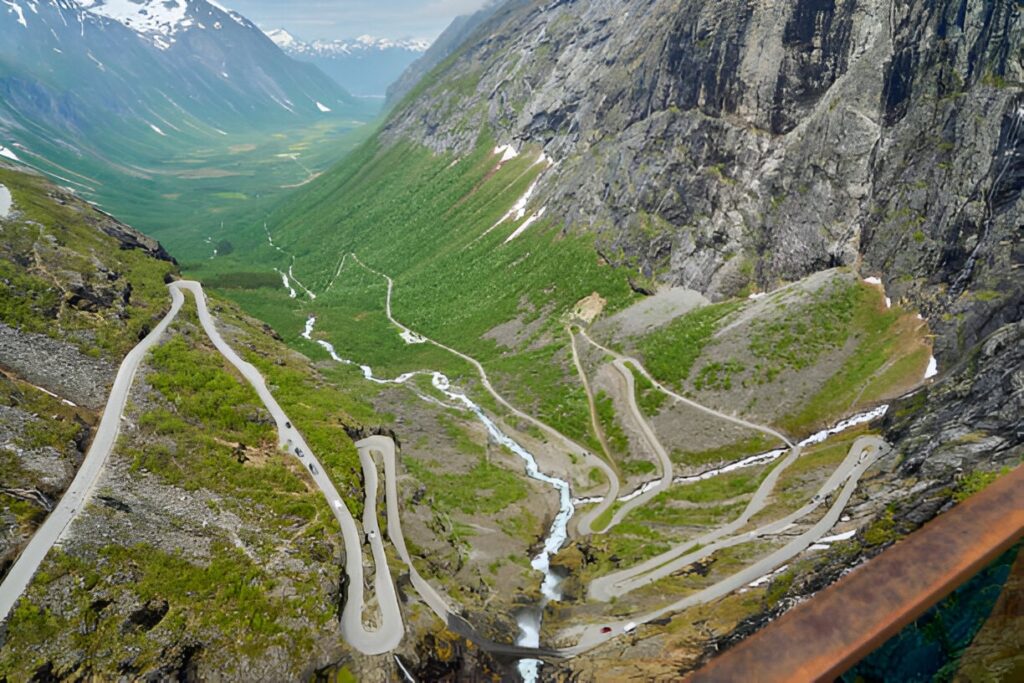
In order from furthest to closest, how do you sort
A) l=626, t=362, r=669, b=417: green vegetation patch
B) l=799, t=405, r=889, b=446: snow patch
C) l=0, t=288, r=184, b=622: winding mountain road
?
l=626, t=362, r=669, b=417: green vegetation patch, l=799, t=405, r=889, b=446: snow patch, l=0, t=288, r=184, b=622: winding mountain road

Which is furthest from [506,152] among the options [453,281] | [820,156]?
[820,156]

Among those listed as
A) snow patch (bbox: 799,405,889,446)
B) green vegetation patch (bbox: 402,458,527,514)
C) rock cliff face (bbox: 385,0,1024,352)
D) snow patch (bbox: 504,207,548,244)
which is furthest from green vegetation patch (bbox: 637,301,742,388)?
snow patch (bbox: 504,207,548,244)

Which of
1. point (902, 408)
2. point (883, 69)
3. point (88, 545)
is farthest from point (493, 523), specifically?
point (883, 69)

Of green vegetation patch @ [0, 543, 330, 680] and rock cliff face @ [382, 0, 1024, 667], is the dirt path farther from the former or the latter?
green vegetation patch @ [0, 543, 330, 680]

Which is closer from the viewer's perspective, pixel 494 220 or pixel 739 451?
pixel 739 451

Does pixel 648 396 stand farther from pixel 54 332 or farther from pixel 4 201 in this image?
pixel 4 201

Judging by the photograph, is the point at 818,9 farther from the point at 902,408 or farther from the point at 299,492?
the point at 299,492

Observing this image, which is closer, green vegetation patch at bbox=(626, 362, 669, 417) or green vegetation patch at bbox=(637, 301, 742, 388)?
green vegetation patch at bbox=(626, 362, 669, 417)
